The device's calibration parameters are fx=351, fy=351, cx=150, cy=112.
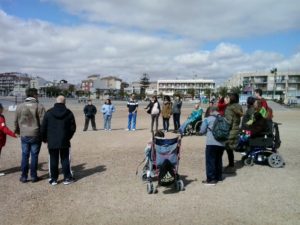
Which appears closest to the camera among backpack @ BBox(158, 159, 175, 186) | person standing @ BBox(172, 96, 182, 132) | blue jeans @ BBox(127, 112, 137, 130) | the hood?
backpack @ BBox(158, 159, 175, 186)

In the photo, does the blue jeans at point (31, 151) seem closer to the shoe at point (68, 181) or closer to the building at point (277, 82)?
the shoe at point (68, 181)

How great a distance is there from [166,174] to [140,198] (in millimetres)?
635

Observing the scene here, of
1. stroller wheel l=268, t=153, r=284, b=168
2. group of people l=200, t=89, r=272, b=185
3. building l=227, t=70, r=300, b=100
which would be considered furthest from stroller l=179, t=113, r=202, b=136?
building l=227, t=70, r=300, b=100

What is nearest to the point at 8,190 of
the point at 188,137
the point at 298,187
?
the point at 298,187

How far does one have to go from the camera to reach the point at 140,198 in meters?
5.87

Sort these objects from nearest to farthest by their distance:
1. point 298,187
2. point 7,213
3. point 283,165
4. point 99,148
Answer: point 7,213 < point 298,187 < point 283,165 < point 99,148

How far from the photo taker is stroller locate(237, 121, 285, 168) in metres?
8.24

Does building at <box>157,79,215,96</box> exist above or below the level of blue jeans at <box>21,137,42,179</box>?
above

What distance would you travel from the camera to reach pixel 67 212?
517 centimetres

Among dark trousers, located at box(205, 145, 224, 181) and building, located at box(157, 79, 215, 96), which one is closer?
dark trousers, located at box(205, 145, 224, 181)

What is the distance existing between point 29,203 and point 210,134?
347 cm

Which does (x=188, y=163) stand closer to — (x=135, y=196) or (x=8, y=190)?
(x=135, y=196)

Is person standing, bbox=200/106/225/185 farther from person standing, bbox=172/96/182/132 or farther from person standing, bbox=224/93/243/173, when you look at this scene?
person standing, bbox=172/96/182/132

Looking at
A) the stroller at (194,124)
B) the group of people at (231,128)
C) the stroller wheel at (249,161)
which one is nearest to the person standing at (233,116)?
the group of people at (231,128)
